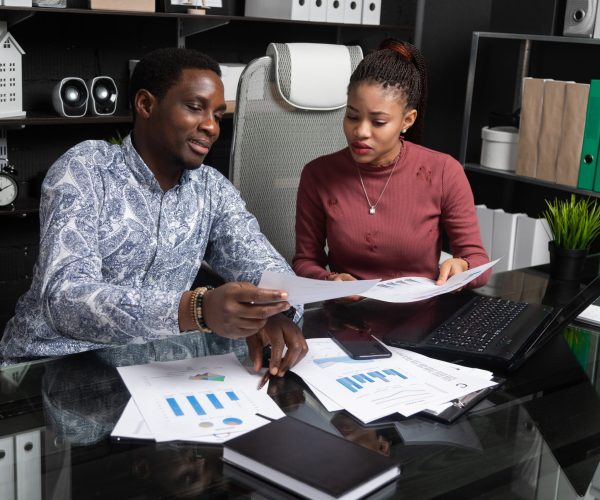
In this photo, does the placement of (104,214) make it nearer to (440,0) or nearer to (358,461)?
(358,461)

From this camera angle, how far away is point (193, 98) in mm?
1535

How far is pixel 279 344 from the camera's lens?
4.27 ft

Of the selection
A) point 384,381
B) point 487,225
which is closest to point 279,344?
point 384,381

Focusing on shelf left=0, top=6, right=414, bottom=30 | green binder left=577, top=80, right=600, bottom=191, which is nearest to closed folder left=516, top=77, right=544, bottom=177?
green binder left=577, top=80, right=600, bottom=191

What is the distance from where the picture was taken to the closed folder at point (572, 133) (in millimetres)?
3150

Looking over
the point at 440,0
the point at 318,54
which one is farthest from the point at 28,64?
the point at 440,0

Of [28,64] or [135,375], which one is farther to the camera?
[28,64]

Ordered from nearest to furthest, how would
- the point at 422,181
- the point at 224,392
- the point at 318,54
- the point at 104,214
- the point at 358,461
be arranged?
the point at 358,461 → the point at 224,392 → the point at 104,214 → the point at 422,181 → the point at 318,54

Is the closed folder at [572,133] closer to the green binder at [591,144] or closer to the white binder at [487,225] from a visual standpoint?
the green binder at [591,144]

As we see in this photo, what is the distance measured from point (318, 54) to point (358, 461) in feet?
5.17

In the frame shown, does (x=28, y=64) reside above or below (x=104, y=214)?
above

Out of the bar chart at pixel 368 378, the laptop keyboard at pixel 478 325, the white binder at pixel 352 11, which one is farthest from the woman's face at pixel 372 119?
the white binder at pixel 352 11

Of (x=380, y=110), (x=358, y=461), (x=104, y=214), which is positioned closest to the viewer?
(x=358, y=461)

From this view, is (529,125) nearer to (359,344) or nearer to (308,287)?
(359,344)
